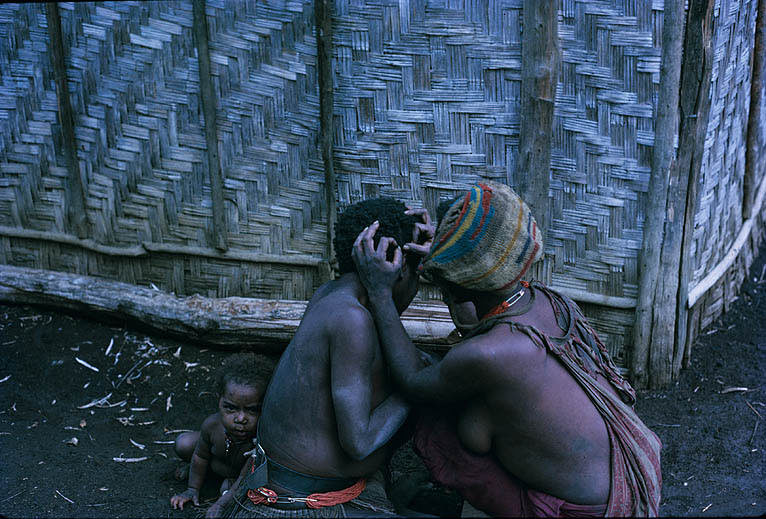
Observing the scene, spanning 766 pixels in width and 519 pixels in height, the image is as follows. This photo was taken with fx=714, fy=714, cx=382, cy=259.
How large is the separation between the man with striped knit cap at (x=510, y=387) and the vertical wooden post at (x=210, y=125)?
226 centimetres

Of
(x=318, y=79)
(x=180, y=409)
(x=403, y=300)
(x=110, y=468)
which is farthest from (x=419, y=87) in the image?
(x=110, y=468)

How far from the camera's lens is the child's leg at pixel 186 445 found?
385 cm

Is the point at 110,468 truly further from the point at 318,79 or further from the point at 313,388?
the point at 318,79

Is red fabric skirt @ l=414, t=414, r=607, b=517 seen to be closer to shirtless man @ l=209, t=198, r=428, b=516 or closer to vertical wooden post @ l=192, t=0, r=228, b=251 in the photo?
shirtless man @ l=209, t=198, r=428, b=516

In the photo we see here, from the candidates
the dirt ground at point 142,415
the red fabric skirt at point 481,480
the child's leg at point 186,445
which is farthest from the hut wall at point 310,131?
the red fabric skirt at point 481,480

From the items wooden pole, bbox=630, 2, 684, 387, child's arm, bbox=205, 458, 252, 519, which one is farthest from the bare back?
wooden pole, bbox=630, 2, 684, 387

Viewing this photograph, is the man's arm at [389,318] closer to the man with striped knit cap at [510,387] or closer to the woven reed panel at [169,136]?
A: the man with striped knit cap at [510,387]

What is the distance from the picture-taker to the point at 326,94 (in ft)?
14.2

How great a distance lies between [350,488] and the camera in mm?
2889

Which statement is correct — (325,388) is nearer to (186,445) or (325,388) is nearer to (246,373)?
(246,373)

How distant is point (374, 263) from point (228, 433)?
4.44 feet

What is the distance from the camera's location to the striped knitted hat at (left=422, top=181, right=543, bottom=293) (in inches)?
98.3

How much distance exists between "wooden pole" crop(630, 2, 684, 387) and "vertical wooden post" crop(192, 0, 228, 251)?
2.71 metres

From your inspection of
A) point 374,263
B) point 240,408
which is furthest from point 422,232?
point 240,408
